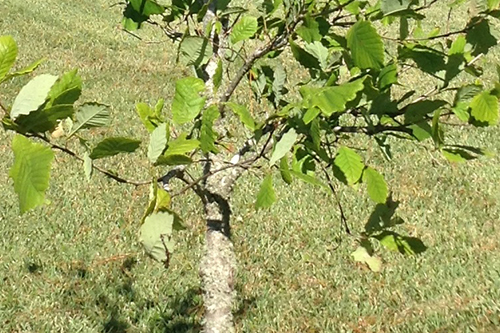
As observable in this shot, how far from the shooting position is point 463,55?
7.66ft

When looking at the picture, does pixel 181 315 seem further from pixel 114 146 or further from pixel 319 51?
pixel 114 146

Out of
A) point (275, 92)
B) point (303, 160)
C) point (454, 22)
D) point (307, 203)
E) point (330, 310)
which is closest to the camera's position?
point (303, 160)

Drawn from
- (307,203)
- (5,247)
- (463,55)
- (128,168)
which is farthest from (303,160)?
(128,168)

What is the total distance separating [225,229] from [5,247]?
14.4ft

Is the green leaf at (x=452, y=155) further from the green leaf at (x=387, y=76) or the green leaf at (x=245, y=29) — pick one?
the green leaf at (x=245, y=29)

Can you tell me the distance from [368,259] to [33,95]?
1429mm

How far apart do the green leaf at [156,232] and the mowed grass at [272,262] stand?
3.76m

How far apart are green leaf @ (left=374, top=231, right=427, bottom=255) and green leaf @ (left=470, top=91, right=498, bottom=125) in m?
0.52

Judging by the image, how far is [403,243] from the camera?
2.43 m

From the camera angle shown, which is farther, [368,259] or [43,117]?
[368,259]

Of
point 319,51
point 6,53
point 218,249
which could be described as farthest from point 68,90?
point 218,249

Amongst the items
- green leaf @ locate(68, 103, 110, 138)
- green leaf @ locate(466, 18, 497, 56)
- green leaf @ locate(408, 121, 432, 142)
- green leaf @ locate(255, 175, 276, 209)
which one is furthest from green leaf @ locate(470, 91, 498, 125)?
green leaf @ locate(68, 103, 110, 138)

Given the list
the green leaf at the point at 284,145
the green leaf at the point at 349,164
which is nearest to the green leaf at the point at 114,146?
the green leaf at the point at 284,145

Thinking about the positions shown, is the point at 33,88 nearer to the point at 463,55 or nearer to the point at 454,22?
the point at 463,55
